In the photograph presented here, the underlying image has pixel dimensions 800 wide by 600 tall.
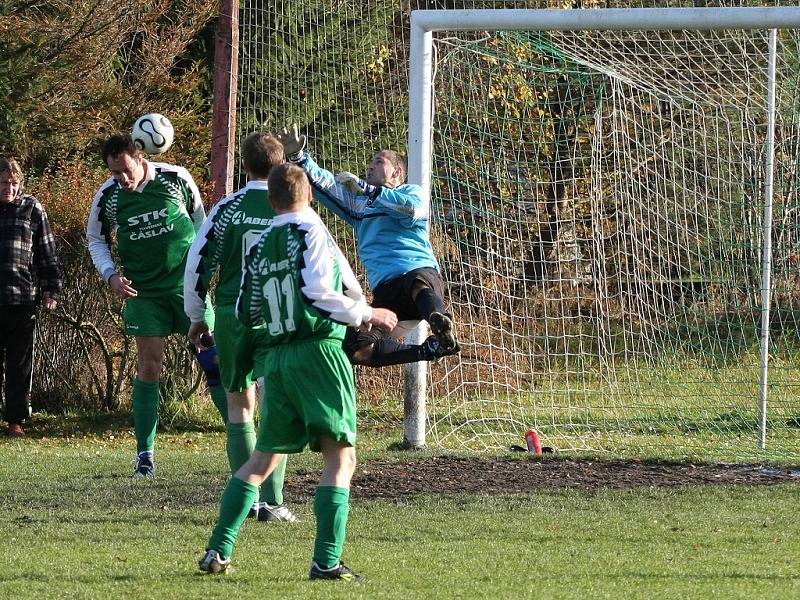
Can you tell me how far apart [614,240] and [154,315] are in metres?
4.60

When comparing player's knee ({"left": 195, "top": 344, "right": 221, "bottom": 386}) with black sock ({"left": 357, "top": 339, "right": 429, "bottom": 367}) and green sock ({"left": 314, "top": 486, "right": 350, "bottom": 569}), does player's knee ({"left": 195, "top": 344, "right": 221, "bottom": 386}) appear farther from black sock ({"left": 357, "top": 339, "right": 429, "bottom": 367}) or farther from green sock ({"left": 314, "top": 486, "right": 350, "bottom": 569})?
green sock ({"left": 314, "top": 486, "right": 350, "bottom": 569})

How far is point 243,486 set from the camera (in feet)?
16.8

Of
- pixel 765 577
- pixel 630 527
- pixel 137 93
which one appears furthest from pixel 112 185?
pixel 137 93

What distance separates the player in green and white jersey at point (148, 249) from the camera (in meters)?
8.03

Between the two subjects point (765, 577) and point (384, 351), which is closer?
point (765, 577)

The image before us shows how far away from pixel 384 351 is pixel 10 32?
7.69m

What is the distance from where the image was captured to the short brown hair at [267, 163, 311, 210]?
5.17 m

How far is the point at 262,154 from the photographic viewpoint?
6.15m


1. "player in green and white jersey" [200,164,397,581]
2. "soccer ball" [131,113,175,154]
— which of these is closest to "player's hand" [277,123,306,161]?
"soccer ball" [131,113,175,154]

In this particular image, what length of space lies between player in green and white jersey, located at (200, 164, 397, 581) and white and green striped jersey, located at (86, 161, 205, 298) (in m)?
2.92

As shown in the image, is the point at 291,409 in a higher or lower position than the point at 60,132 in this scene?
lower

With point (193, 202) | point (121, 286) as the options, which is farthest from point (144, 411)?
point (193, 202)

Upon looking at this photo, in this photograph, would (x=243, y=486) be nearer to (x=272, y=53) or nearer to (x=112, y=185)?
(x=112, y=185)

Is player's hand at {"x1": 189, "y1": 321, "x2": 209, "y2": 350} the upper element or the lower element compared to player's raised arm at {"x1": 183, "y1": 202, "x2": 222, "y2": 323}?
lower
